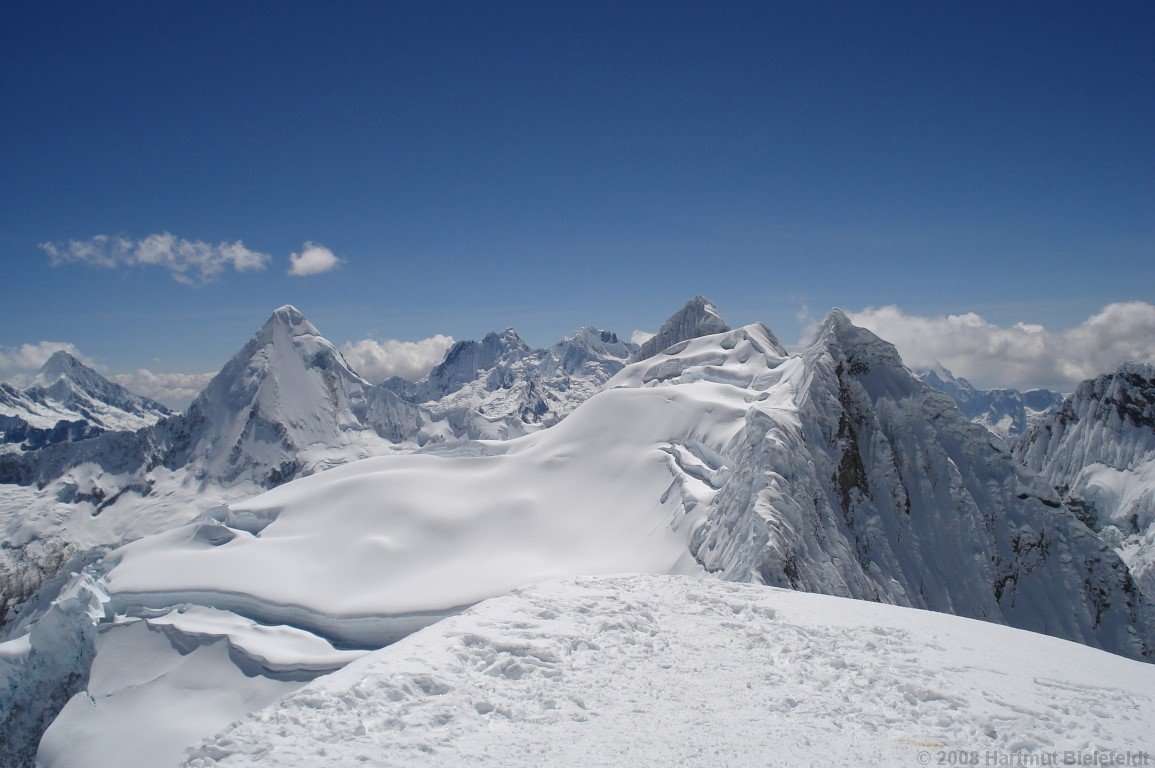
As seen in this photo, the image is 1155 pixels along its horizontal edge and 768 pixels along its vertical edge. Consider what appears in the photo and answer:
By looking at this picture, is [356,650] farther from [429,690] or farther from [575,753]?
[575,753]

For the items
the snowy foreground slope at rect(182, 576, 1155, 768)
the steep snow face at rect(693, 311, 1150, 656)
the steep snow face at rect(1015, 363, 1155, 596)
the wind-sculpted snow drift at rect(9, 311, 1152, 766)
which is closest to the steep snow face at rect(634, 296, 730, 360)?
the wind-sculpted snow drift at rect(9, 311, 1152, 766)

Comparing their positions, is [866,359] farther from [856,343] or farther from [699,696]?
[699,696]

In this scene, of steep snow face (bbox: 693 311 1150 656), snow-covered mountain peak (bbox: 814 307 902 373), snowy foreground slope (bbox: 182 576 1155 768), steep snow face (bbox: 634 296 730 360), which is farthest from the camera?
steep snow face (bbox: 634 296 730 360)

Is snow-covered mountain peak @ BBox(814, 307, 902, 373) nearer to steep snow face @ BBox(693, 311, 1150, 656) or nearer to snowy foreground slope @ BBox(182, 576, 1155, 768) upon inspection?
steep snow face @ BBox(693, 311, 1150, 656)

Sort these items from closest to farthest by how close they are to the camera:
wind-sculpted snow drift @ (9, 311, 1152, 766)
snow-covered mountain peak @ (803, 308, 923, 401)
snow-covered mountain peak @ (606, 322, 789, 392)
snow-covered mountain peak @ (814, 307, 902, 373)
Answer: wind-sculpted snow drift @ (9, 311, 1152, 766), snow-covered mountain peak @ (803, 308, 923, 401), snow-covered mountain peak @ (814, 307, 902, 373), snow-covered mountain peak @ (606, 322, 789, 392)

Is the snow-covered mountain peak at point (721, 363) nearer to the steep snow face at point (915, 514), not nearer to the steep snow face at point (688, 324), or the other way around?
the steep snow face at point (915, 514)

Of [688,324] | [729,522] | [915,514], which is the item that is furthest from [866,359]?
[688,324]

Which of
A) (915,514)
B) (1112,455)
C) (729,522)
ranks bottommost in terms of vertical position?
(729,522)
